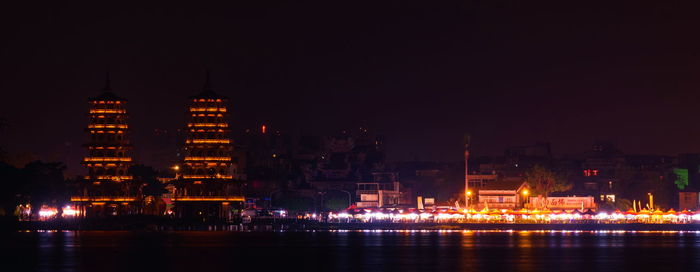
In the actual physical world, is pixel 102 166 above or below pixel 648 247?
above

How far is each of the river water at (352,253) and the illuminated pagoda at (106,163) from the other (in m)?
38.8

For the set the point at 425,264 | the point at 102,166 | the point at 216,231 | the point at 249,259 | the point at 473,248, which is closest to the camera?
the point at 425,264

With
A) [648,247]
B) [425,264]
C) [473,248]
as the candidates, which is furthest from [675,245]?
[425,264]

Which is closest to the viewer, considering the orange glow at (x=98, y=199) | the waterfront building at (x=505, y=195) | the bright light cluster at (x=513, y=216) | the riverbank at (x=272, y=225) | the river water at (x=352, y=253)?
the river water at (x=352, y=253)

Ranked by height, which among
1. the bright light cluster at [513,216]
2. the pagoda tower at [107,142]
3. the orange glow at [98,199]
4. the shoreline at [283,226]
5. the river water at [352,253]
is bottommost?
the river water at [352,253]

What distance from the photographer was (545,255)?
106 metres

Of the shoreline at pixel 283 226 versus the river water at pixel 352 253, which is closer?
the river water at pixel 352 253

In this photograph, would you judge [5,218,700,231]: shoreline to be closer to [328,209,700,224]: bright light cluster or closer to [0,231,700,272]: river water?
[328,209,700,224]: bright light cluster

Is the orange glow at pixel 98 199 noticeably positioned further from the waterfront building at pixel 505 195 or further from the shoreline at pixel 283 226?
the waterfront building at pixel 505 195

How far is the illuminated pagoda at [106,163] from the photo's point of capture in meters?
184

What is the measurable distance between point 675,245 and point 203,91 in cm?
8775

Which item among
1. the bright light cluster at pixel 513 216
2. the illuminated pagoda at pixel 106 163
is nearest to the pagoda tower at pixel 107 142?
the illuminated pagoda at pixel 106 163

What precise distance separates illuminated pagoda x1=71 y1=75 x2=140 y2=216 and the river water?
127 ft

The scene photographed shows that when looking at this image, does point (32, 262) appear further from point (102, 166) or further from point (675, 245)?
point (102, 166)
